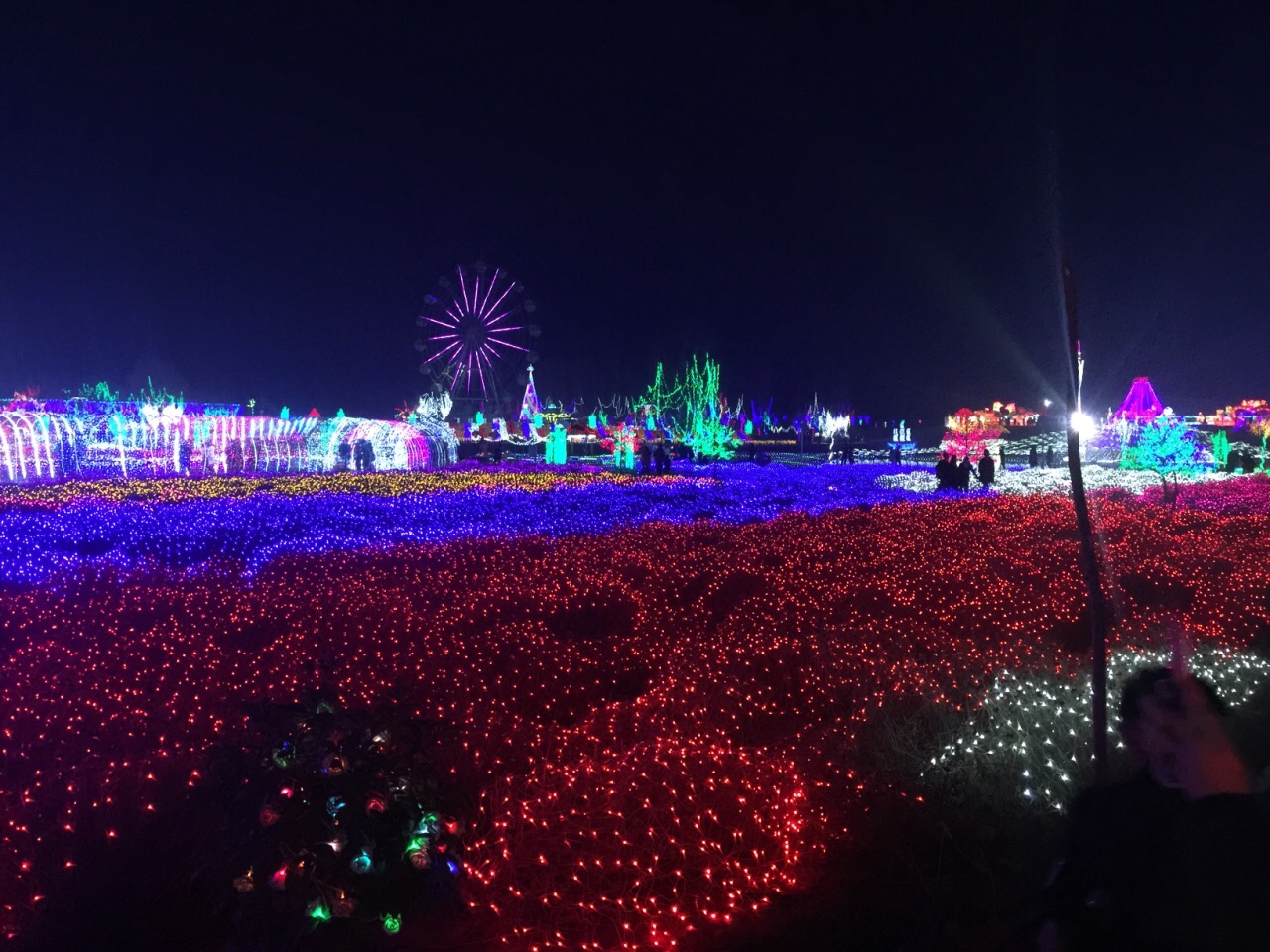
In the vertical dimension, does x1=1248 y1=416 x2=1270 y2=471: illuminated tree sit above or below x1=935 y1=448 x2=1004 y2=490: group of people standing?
above

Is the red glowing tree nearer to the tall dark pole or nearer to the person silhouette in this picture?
the tall dark pole

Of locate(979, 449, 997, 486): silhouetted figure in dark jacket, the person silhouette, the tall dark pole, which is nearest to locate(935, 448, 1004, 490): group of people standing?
locate(979, 449, 997, 486): silhouetted figure in dark jacket

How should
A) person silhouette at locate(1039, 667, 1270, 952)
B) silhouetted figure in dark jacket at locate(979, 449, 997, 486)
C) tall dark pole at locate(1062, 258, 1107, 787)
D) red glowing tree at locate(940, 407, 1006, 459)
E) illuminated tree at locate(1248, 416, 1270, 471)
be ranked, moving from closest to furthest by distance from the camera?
person silhouette at locate(1039, 667, 1270, 952), tall dark pole at locate(1062, 258, 1107, 787), silhouetted figure in dark jacket at locate(979, 449, 997, 486), red glowing tree at locate(940, 407, 1006, 459), illuminated tree at locate(1248, 416, 1270, 471)

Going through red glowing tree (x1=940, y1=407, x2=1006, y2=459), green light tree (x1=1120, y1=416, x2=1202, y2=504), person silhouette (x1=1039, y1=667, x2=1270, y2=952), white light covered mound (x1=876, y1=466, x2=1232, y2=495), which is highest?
red glowing tree (x1=940, y1=407, x2=1006, y2=459)

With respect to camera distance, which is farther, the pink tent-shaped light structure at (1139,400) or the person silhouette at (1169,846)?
the pink tent-shaped light structure at (1139,400)

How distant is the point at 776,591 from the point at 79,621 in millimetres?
7154

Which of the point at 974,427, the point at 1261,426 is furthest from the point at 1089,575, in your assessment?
the point at 1261,426

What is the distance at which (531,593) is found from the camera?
8539 mm

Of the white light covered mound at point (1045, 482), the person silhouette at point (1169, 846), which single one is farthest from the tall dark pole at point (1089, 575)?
the white light covered mound at point (1045, 482)

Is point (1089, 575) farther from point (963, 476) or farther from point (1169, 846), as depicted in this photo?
point (963, 476)

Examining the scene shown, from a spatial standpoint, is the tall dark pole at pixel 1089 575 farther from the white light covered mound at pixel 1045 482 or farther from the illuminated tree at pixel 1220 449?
the illuminated tree at pixel 1220 449

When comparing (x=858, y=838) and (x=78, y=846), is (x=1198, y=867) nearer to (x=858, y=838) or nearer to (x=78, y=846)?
(x=858, y=838)

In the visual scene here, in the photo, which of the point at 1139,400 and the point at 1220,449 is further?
the point at 1139,400

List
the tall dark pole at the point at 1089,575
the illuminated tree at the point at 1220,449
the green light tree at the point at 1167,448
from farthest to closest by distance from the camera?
the illuminated tree at the point at 1220,449, the green light tree at the point at 1167,448, the tall dark pole at the point at 1089,575
